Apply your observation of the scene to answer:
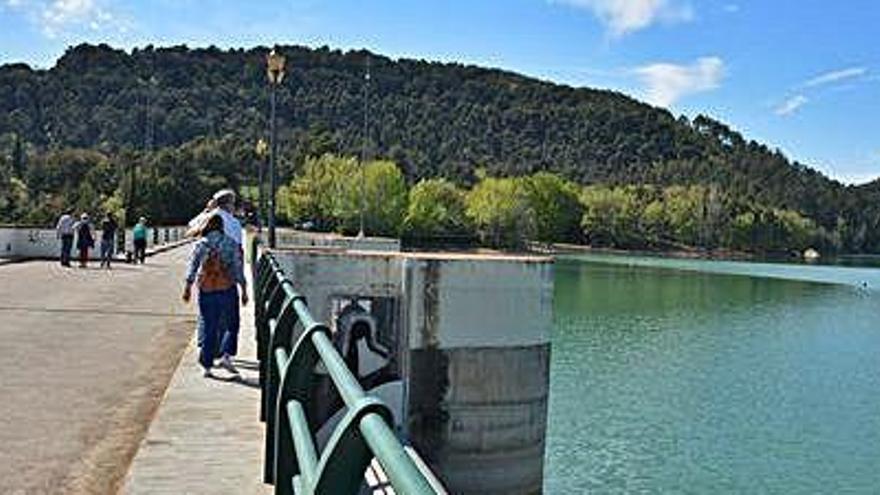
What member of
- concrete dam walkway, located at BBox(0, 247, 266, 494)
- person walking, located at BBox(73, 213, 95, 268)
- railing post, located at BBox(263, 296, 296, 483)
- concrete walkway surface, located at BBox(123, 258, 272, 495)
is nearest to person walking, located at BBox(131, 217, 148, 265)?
person walking, located at BBox(73, 213, 95, 268)

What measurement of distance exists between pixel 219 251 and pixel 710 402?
66.2 ft

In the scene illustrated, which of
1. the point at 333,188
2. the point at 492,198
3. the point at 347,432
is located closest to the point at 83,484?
the point at 347,432

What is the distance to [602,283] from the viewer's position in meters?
78.2

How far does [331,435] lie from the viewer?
2.62 m

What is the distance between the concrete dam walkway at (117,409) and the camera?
580cm

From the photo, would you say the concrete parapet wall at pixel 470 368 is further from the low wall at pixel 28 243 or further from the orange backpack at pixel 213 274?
the low wall at pixel 28 243

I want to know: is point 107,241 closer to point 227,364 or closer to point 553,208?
point 227,364

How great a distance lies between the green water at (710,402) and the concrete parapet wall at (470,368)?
3082 millimetres

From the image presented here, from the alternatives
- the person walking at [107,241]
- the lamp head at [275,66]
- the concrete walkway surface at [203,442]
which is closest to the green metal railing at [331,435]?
the concrete walkway surface at [203,442]

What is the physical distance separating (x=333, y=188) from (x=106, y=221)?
87.8 m

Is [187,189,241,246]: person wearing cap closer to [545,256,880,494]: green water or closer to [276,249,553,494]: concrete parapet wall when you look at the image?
[276,249,553,494]: concrete parapet wall

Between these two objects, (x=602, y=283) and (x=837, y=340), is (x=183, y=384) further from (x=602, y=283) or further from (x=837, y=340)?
(x=602, y=283)

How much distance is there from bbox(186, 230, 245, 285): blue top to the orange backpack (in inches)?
1.3

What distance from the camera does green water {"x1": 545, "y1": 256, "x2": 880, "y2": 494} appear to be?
19.0m
